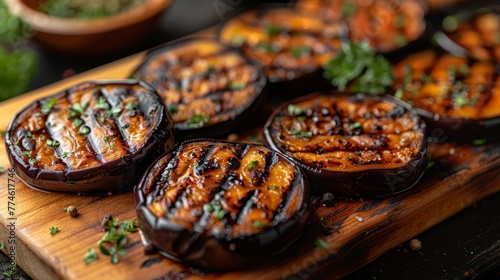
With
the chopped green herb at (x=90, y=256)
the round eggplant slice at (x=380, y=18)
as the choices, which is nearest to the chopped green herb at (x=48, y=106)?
the chopped green herb at (x=90, y=256)

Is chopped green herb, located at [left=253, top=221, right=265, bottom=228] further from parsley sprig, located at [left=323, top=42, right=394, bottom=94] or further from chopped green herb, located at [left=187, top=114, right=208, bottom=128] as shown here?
parsley sprig, located at [left=323, top=42, right=394, bottom=94]

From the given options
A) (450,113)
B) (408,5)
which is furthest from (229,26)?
(450,113)

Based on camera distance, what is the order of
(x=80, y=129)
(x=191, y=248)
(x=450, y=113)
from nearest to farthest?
(x=191, y=248)
(x=80, y=129)
(x=450, y=113)

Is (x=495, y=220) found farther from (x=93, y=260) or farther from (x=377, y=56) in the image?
(x=93, y=260)

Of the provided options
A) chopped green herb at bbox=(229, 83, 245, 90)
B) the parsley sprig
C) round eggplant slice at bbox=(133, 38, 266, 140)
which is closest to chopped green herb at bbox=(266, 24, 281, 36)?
round eggplant slice at bbox=(133, 38, 266, 140)

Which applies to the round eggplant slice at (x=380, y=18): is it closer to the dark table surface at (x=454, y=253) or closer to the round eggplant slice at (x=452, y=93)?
the round eggplant slice at (x=452, y=93)

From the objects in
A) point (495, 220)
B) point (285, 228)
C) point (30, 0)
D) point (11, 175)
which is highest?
point (30, 0)

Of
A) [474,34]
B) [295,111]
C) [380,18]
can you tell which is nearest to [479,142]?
[295,111]
